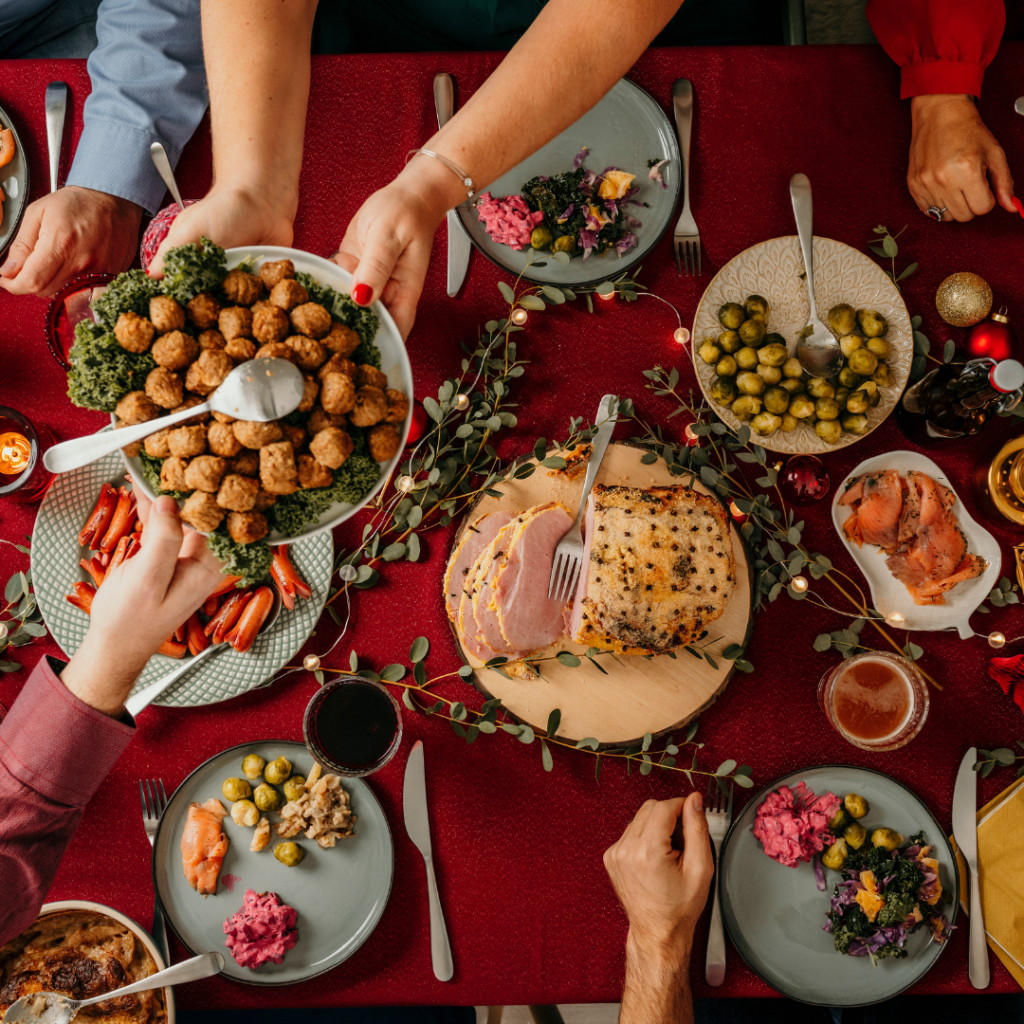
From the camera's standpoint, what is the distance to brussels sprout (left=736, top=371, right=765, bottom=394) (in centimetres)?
180

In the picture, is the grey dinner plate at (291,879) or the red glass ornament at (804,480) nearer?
the grey dinner plate at (291,879)

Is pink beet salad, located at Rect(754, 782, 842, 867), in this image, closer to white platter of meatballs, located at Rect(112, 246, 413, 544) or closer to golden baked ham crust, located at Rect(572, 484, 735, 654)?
golden baked ham crust, located at Rect(572, 484, 735, 654)

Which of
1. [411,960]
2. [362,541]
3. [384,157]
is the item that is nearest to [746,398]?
[362,541]

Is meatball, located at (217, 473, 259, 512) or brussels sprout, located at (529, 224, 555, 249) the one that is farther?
brussels sprout, located at (529, 224, 555, 249)

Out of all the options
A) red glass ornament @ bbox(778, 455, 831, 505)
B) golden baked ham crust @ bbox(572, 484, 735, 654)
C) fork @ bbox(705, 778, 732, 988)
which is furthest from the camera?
red glass ornament @ bbox(778, 455, 831, 505)

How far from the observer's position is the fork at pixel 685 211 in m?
1.94

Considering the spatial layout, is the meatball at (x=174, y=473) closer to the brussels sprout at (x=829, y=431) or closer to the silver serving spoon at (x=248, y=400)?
the silver serving spoon at (x=248, y=400)

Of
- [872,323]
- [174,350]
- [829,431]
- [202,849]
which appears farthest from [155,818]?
[872,323]

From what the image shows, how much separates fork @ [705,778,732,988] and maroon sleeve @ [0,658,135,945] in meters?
1.49

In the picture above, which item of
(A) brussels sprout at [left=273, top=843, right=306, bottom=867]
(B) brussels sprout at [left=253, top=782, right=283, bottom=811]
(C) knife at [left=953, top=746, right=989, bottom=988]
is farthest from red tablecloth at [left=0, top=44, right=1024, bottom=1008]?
(A) brussels sprout at [left=273, top=843, right=306, bottom=867]

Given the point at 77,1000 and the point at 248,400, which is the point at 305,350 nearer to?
the point at 248,400

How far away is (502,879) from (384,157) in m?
2.06

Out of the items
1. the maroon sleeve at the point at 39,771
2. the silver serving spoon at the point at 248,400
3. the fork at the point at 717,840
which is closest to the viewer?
the silver serving spoon at the point at 248,400

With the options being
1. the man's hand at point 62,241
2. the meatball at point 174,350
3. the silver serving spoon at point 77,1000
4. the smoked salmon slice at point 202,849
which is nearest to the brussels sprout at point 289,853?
the smoked salmon slice at point 202,849
